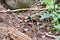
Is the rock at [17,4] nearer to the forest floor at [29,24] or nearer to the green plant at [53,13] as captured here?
the forest floor at [29,24]

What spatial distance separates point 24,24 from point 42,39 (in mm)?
741

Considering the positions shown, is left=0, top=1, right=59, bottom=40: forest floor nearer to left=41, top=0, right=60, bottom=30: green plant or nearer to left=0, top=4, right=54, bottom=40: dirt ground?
left=0, top=4, right=54, bottom=40: dirt ground

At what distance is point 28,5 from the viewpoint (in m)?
5.29

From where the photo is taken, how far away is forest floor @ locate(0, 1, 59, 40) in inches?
156

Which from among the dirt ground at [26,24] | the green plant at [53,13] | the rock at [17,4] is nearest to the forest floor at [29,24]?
the dirt ground at [26,24]

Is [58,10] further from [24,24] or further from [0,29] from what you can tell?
[0,29]

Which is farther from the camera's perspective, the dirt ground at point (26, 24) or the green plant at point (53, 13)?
the green plant at point (53, 13)

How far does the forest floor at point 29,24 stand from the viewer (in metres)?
3.96

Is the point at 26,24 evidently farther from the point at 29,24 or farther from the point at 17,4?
the point at 17,4

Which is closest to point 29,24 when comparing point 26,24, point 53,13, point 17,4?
point 26,24

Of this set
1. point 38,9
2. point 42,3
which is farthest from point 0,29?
point 42,3

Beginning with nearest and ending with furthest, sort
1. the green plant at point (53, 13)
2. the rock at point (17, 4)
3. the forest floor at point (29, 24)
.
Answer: the forest floor at point (29, 24) → the green plant at point (53, 13) → the rock at point (17, 4)

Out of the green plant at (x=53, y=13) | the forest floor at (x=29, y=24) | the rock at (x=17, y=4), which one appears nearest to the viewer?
the forest floor at (x=29, y=24)

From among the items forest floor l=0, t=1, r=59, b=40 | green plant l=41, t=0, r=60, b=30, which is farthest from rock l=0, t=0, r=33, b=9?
green plant l=41, t=0, r=60, b=30
